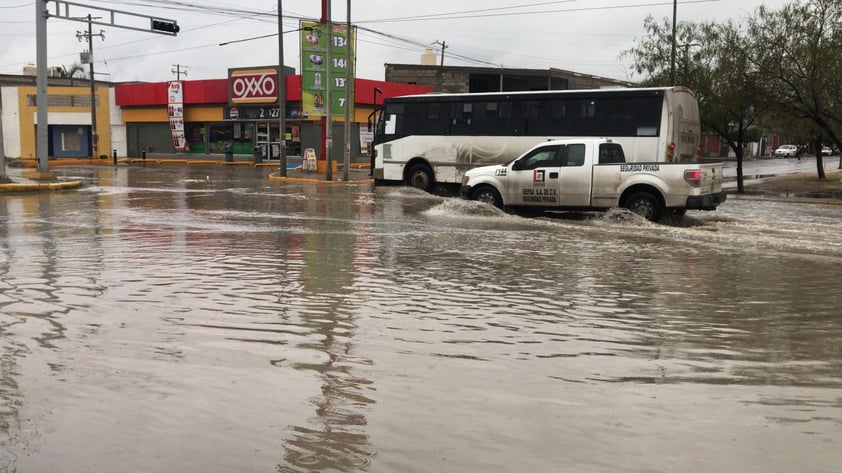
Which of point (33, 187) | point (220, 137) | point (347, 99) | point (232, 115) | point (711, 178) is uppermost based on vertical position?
point (232, 115)

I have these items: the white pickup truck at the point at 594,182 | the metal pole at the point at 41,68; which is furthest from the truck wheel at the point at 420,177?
the metal pole at the point at 41,68

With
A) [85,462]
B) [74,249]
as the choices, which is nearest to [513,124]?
[74,249]

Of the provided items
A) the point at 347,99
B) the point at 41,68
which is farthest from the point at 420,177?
the point at 41,68

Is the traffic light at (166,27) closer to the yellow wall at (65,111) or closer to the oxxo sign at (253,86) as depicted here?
the oxxo sign at (253,86)

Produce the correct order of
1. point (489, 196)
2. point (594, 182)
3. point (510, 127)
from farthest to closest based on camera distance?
point (510, 127)
point (489, 196)
point (594, 182)

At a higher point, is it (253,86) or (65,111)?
(253,86)

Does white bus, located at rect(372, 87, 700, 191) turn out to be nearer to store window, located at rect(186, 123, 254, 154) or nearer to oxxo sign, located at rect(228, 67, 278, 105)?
oxxo sign, located at rect(228, 67, 278, 105)

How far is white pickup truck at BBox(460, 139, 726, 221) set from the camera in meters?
14.4

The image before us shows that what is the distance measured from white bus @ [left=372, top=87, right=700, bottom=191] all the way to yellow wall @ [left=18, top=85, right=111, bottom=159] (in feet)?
129

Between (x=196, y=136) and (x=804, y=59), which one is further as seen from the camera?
(x=196, y=136)

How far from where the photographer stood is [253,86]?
47.8 meters

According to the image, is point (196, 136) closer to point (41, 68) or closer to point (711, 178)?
point (41, 68)

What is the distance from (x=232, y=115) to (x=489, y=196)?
3651cm

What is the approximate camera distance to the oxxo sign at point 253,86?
47.1 metres
